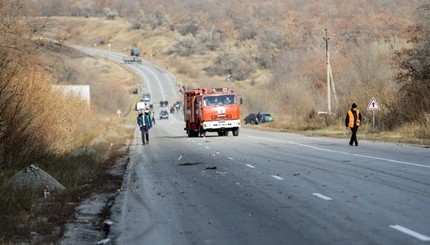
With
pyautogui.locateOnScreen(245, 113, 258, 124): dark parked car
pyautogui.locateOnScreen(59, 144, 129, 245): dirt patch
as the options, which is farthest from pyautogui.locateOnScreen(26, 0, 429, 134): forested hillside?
pyautogui.locateOnScreen(59, 144, 129, 245): dirt patch

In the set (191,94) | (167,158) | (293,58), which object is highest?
(293,58)

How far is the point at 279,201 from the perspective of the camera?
13.8m

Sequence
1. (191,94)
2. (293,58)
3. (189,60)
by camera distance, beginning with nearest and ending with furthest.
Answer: (191,94) → (293,58) → (189,60)

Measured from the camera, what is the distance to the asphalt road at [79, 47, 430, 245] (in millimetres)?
10320

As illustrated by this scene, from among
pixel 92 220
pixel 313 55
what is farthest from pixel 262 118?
pixel 92 220

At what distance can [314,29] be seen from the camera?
506ft

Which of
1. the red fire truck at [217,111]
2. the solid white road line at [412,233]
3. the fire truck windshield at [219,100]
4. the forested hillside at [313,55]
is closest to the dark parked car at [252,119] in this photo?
the forested hillside at [313,55]

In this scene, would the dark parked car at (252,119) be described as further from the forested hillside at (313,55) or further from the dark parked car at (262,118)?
the forested hillside at (313,55)

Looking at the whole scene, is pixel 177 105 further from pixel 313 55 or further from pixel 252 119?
pixel 252 119

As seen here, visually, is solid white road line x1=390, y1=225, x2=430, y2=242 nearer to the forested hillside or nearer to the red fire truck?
the forested hillside

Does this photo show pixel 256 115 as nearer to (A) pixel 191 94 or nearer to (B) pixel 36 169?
(A) pixel 191 94

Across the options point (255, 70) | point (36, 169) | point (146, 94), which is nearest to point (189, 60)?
point (255, 70)

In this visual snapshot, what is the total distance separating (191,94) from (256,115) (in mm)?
33213

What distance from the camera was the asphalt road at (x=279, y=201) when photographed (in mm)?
10320
